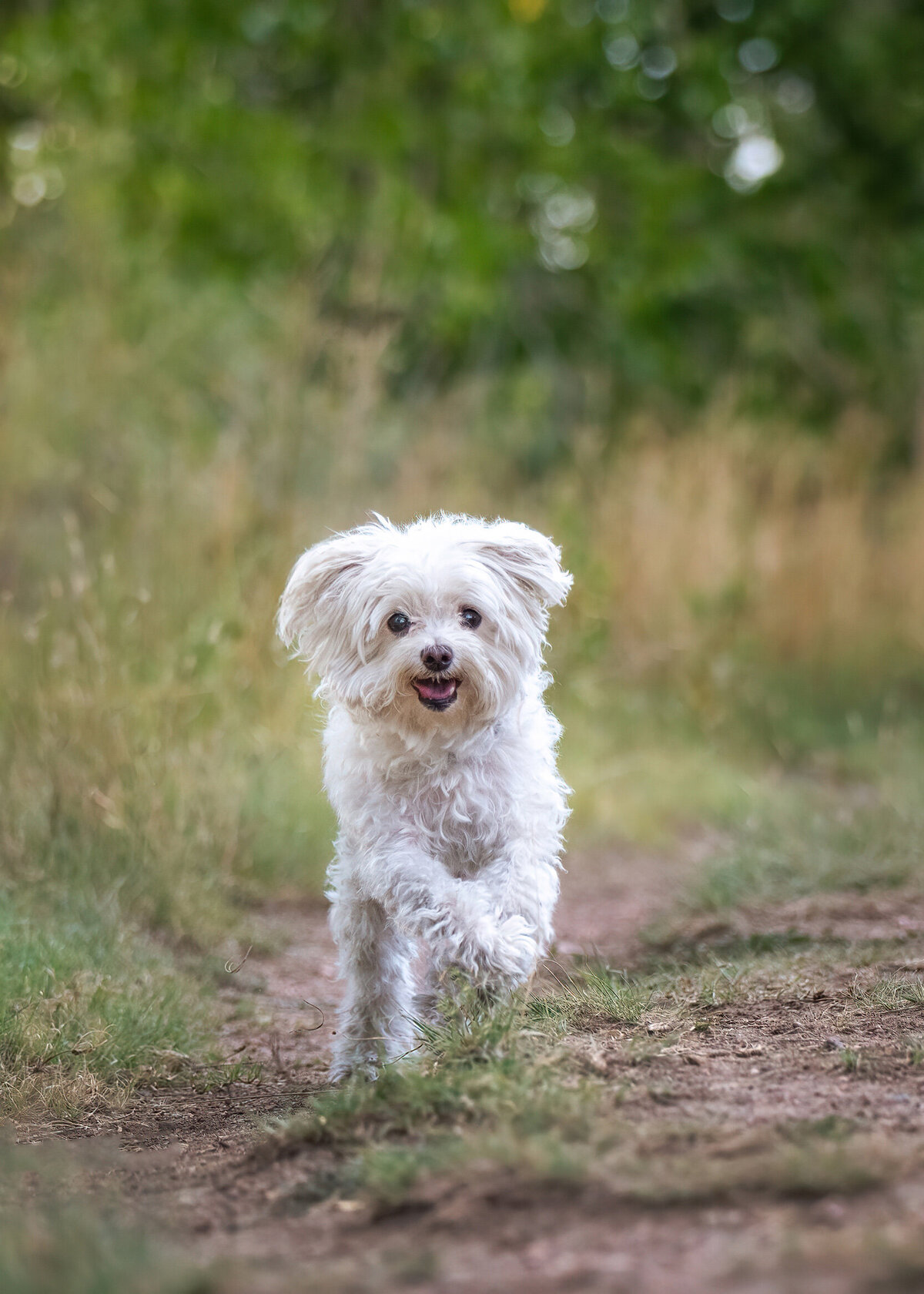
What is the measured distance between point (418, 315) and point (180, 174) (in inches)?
91.8

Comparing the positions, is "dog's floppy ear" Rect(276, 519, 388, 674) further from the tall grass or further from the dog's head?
the tall grass

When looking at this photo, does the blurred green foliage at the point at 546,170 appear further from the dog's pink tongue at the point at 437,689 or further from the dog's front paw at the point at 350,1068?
the dog's front paw at the point at 350,1068

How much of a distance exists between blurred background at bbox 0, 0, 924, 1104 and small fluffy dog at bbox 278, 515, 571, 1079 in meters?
0.75

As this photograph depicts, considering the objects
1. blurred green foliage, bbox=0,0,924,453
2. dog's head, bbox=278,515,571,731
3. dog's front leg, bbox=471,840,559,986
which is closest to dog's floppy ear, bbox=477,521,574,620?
dog's head, bbox=278,515,571,731

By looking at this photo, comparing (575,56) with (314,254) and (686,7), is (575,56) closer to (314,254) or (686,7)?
(686,7)

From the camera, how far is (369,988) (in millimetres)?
4473

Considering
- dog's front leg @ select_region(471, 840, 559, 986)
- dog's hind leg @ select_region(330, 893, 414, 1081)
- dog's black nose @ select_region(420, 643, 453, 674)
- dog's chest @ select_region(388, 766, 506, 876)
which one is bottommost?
dog's hind leg @ select_region(330, 893, 414, 1081)

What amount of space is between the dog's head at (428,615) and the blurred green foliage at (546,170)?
544 cm

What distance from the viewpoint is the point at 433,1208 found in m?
2.77

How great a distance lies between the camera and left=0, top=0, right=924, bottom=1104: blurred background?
249 inches

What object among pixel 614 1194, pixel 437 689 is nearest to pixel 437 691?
pixel 437 689

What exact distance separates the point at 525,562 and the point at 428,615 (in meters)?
0.43

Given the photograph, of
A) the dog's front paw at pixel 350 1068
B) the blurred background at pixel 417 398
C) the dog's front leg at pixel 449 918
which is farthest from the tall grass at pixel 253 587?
the dog's front leg at pixel 449 918

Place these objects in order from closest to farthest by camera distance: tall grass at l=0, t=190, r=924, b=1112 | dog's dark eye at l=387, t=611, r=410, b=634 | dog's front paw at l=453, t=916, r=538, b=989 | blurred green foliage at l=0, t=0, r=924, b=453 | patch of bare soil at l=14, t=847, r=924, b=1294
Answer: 1. patch of bare soil at l=14, t=847, r=924, b=1294
2. dog's front paw at l=453, t=916, r=538, b=989
3. dog's dark eye at l=387, t=611, r=410, b=634
4. tall grass at l=0, t=190, r=924, b=1112
5. blurred green foliage at l=0, t=0, r=924, b=453
